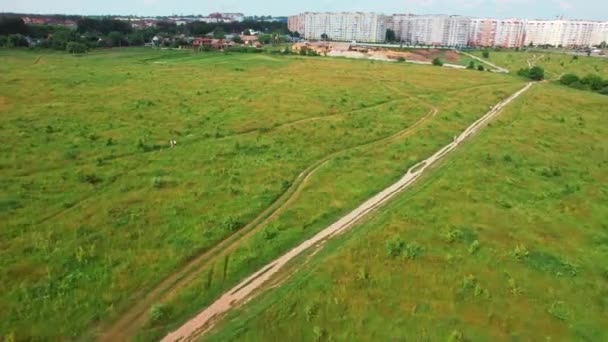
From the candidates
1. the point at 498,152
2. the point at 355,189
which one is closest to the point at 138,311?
the point at 355,189

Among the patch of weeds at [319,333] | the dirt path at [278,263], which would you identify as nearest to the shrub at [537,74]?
the dirt path at [278,263]

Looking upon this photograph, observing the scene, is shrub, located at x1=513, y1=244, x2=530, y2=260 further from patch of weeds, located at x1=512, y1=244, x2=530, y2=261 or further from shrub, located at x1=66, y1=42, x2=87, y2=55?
shrub, located at x1=66, y1=42, x2=87, y2=55

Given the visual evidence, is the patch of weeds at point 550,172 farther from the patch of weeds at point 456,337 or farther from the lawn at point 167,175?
the patch of weeds at point 456,337

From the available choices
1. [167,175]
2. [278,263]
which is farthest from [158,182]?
[278,263]

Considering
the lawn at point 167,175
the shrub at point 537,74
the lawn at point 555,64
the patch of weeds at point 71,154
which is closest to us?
the lawn at point 167,175

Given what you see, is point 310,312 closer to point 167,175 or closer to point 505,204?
point 167,175
